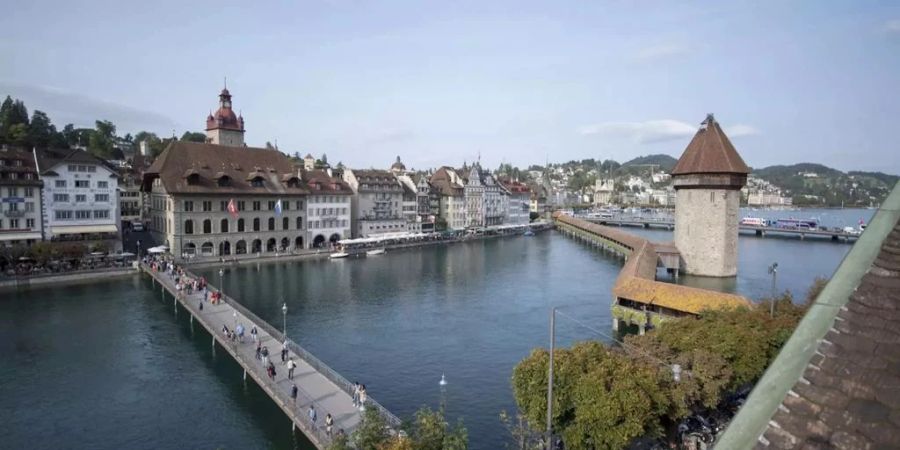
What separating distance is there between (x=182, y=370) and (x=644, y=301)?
25779 millimetres

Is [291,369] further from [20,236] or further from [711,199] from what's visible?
[711,199]

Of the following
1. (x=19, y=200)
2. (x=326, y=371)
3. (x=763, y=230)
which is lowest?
(x=326, y=371)

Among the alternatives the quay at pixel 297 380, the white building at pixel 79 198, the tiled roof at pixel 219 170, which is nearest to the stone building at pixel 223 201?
the tiled roof at pixel 219 170

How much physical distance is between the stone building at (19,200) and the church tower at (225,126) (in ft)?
102

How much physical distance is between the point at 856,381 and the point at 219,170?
221 ft

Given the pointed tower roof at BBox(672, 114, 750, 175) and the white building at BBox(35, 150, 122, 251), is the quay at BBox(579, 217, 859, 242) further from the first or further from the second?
the white building at BBox(35, 150, 122, 251)

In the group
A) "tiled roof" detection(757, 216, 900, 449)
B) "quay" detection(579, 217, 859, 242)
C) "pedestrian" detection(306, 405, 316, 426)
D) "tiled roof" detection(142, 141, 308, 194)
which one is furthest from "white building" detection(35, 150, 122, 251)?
"quay" detection(579, 217, 859, 242)

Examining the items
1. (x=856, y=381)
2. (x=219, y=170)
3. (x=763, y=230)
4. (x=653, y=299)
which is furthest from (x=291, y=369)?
(x=763, y=230)

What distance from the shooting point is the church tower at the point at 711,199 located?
5544 cm

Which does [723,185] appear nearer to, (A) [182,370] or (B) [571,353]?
(B) [571,353]

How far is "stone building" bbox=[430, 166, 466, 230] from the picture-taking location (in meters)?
100

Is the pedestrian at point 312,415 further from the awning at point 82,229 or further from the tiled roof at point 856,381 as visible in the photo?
the awning at point 82,229

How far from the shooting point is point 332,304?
139 ft

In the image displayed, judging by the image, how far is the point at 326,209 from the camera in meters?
73.0
